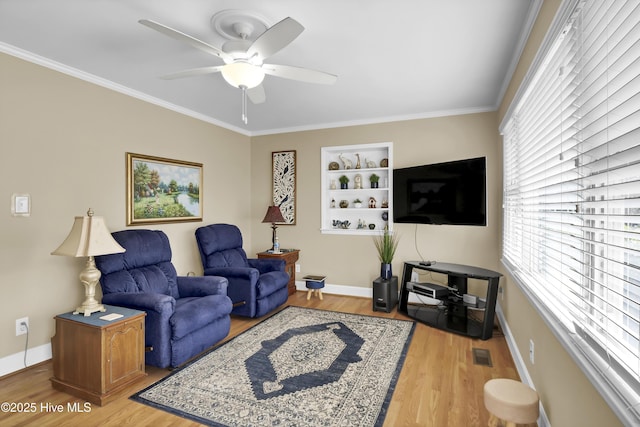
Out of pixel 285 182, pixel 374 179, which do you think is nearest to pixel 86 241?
pixel 285 182

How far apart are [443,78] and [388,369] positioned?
8.70ft

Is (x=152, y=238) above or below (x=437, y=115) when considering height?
below

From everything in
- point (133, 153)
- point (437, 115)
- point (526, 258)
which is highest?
point (437, 115)

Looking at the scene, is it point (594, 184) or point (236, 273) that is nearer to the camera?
point (594, 184)

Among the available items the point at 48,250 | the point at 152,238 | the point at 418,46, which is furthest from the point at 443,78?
the point at 48,250

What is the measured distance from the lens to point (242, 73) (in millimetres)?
2217

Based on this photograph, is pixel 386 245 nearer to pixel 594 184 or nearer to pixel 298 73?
pixel 298 73

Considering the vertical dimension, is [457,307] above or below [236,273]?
below

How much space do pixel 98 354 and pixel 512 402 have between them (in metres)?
2.52

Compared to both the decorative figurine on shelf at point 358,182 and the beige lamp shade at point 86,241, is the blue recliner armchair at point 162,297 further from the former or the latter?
the decorative figurine on shelf at point 358,182

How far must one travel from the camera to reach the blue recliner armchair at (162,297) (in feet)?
8.73

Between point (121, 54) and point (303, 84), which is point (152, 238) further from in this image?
point (303, 84)

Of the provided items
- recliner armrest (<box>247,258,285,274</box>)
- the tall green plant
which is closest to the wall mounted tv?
the tall green plant

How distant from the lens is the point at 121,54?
2.77 metres
